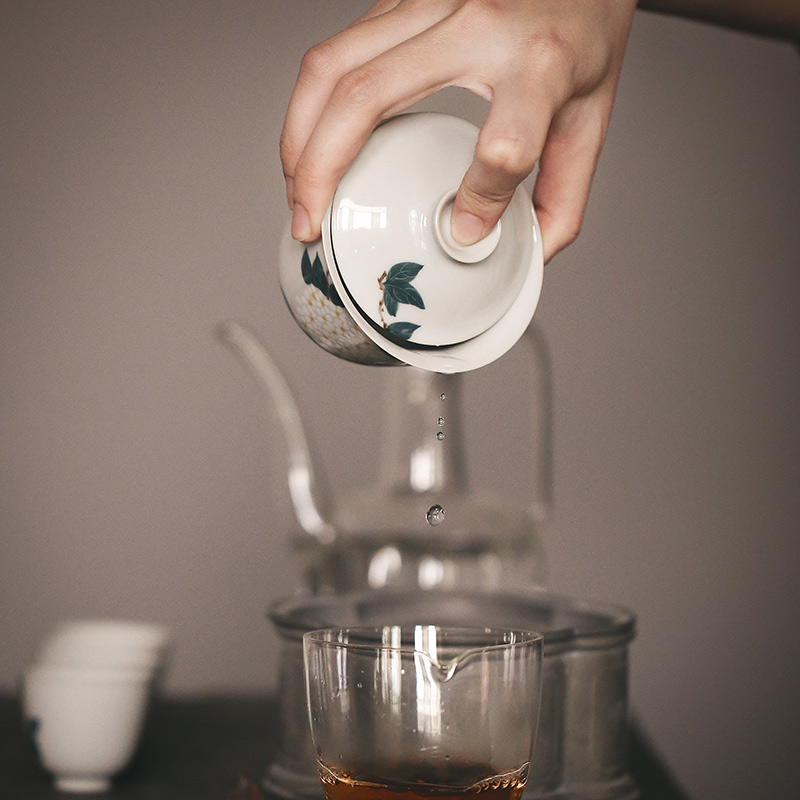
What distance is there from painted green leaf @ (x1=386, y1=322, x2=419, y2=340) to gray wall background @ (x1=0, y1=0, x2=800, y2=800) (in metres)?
0.91

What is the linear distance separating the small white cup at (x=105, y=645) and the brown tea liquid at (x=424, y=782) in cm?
44

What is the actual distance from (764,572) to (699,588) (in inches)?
4.7

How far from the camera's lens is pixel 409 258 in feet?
1.77

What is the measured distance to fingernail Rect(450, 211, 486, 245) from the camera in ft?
1.71

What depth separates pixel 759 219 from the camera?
163 centimetres

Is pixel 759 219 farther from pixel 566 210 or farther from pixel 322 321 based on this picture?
pixel 322 321

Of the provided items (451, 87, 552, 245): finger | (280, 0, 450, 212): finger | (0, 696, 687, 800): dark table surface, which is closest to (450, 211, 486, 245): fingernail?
(451, 87, 552, 245): finger

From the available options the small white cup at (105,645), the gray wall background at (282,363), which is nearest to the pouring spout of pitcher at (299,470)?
the small white cup at (105,645)

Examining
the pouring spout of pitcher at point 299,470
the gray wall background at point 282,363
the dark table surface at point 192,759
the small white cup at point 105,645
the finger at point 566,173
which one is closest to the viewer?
the finger at point 566,173

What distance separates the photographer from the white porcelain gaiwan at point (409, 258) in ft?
1.75

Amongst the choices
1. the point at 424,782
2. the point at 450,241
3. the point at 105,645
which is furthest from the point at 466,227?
the point at 105,645

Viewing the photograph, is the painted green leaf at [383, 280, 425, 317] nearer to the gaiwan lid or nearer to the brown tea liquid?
the gaiwan lid

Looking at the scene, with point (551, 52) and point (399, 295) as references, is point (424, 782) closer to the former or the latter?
point (399, 295)

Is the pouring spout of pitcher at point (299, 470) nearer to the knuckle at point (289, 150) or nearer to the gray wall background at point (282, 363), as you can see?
the gray wall background at point (282, 363)
